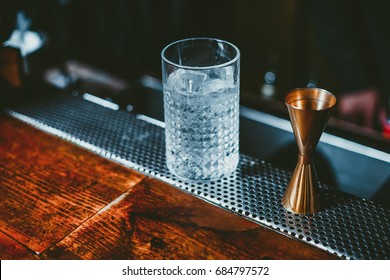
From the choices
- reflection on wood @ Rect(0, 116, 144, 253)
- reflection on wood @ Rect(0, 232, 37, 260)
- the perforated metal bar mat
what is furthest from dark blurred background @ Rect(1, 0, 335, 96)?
reflection on wood @ Rect(0, 232, 37, 260)

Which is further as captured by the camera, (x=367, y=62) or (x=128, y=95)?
(x=367, y=62)

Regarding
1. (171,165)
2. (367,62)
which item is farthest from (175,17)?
(171,165)

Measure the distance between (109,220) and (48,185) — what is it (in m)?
0.24

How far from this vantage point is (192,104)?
114cm

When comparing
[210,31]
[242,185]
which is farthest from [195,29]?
[242,185]

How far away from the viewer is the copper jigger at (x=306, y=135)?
0.96 meters

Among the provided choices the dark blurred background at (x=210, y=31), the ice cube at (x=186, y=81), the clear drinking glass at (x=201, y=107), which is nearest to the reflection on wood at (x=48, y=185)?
the clear drinking glass at (x=201, y=107)

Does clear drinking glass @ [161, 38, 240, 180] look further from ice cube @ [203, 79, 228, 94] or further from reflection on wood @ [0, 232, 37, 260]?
reflection on wood @ [0, 232, 37, 260]

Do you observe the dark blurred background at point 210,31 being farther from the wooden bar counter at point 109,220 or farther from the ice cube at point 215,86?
the ice cube at point 215,86

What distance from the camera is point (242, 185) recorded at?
1.23 m

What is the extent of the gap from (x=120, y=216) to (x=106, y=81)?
188 centimetres

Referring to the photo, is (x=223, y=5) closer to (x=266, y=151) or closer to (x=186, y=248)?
(x=266, y=151)

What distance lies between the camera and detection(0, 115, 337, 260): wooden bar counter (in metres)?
1.02

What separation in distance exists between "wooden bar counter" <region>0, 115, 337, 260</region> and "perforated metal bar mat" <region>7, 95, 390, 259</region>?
3cm
